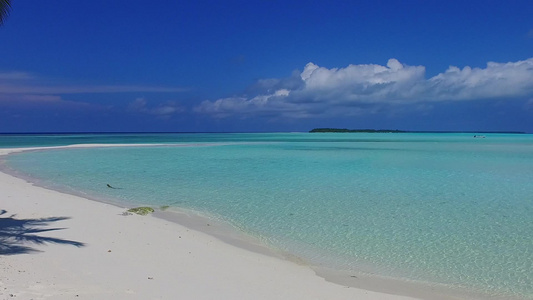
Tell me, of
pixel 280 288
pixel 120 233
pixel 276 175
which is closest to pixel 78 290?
pixel 280 288

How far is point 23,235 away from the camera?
25.3 ft

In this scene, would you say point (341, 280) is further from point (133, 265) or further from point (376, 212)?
point (376, 212)

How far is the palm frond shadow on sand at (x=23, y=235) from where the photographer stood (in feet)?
22.3

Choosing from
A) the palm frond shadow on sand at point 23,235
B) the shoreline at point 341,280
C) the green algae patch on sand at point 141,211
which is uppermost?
the palm frond shadow on sand at point 23,235

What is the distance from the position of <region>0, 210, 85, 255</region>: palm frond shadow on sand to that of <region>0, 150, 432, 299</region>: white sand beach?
0.01m

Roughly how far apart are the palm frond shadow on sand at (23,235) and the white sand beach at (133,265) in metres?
0.01

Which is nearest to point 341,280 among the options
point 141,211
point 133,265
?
point 133,265

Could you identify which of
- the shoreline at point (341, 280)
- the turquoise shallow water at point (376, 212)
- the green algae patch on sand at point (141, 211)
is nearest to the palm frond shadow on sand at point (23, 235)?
the shoreline at point (341, 280)

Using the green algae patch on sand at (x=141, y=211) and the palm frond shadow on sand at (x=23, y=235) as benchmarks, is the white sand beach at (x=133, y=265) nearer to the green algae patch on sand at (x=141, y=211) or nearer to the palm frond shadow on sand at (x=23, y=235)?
the palm frond shadow on sand at (x=23, y=235)

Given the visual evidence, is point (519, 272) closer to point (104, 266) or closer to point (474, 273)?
point (474, 273)

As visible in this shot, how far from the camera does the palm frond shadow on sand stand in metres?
6.79

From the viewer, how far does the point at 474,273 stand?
6.86 metres

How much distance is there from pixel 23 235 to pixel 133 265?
2687 mm

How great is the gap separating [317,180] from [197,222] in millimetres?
9350
